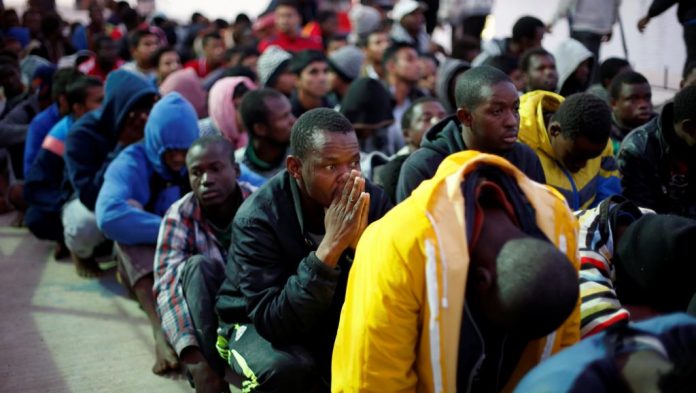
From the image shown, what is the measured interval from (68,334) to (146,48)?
4376 mm

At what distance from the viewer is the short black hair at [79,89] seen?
487 cm

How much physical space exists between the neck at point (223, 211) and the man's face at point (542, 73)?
2.56m

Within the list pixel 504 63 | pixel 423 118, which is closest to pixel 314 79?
pixel 423 118

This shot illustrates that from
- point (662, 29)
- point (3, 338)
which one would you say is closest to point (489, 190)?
point (3, 338)

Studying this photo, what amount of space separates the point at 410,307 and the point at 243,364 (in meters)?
1.02

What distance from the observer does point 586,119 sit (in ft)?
10.8

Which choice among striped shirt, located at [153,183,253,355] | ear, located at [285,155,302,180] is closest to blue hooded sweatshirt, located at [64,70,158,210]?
striped shirt, located at [153,183,253,355]

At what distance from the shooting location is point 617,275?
2.28m

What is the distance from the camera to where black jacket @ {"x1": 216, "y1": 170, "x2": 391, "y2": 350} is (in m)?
2.33

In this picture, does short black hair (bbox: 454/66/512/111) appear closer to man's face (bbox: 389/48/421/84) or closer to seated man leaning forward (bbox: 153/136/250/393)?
seated man leaning forward (bbox: 153/136/250/393)

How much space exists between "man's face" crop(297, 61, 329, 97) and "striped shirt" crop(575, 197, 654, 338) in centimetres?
322

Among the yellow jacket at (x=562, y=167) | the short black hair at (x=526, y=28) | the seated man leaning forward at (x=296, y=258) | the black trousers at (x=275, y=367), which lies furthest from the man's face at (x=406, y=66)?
the black trousers at (x=275, y=367)

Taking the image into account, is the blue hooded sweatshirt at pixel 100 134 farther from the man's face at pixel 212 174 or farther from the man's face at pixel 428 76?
the man's face at pixel 428 76

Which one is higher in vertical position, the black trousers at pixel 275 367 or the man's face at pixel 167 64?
the man's face at pixel 167 64
